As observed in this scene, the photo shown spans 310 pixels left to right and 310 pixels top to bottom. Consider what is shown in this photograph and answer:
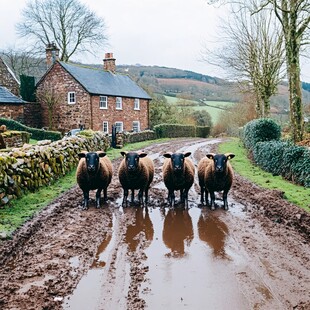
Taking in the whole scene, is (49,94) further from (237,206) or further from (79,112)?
(237,206)

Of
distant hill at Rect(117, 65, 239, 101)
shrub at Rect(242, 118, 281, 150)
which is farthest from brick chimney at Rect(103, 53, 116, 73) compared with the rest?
shrub at Rect(242, 118, 281, 150)

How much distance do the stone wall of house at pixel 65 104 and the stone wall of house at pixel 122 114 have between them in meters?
0.92

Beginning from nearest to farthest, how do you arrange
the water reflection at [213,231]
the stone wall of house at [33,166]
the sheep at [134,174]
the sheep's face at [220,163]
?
the water reflection at [213,231], the sheep's face at [220,163], the stone wall of house at [33,166], the sheep at [134,174]

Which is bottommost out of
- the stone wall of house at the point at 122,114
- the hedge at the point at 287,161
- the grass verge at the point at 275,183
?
the grass verge at the point at 275,183

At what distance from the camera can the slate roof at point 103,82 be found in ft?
109

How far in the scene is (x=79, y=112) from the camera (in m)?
33.1

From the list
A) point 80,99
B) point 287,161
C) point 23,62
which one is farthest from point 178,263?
point 23,62

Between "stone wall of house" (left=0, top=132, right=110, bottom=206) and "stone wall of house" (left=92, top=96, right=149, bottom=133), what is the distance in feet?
59.5

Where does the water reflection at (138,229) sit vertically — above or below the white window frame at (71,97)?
below

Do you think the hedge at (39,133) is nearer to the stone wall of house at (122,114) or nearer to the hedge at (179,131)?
the stone wall of house at (122,114)

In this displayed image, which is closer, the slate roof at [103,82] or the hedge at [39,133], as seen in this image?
the hedge at [39,133]

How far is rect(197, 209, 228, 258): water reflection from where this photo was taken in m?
6.12

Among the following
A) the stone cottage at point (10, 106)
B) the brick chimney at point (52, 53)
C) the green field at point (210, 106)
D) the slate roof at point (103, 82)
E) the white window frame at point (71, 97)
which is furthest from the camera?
the green field at point (210, 106)

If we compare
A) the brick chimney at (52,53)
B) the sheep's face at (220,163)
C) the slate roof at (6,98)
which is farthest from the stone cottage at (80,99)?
the sheep's face at (220,163)
